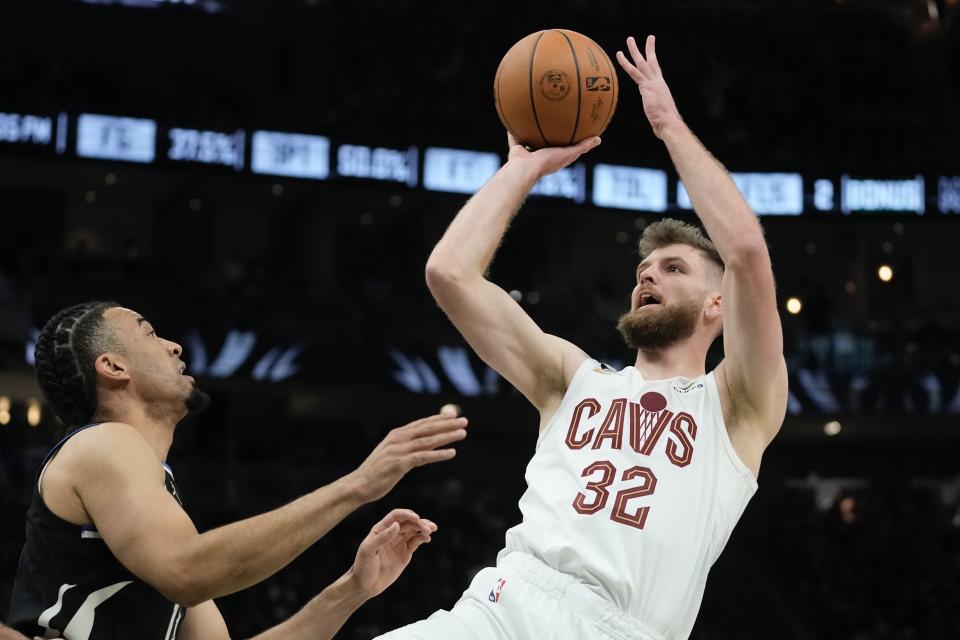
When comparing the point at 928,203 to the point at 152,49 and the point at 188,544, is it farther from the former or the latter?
the point at 188,544

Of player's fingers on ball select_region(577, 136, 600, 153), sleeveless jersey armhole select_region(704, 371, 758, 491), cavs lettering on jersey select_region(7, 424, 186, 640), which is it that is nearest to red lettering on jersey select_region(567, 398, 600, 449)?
sleeveless jersey armhole select_region(704, 371, 758, 491)

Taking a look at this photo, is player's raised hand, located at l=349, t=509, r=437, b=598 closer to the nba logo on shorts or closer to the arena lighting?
the nba logo on shorts

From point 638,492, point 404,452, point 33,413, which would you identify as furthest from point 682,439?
point 33,413

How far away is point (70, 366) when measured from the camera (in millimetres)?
4109

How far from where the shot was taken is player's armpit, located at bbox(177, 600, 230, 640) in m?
4.51

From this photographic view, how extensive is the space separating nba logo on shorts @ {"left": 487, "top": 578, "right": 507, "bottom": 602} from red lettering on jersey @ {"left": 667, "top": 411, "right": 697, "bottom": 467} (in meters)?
0.68

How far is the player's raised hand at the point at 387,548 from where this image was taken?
14.1 feet

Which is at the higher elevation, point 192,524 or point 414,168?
point 414,168

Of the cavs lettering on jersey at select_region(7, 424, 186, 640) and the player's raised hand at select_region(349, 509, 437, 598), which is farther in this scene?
the player's raised hand at select_region(349, 509, 437, 598)

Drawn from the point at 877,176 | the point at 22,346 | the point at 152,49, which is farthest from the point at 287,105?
the point at 877,176

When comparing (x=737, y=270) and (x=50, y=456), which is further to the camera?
(x=737, y=270)

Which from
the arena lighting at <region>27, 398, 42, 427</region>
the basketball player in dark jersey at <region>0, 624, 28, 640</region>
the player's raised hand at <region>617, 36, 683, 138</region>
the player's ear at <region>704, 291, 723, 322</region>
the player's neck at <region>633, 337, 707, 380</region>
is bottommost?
the arena lighting at <region>27, 398, 42, 427</region>

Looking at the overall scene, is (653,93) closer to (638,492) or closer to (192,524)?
(638,492)

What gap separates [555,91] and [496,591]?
1.74 metres
